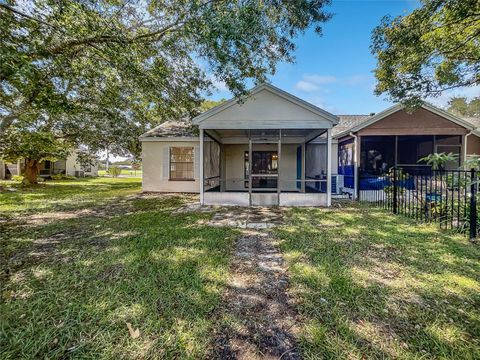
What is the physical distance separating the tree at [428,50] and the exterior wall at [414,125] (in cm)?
186

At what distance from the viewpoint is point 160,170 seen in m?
12.9

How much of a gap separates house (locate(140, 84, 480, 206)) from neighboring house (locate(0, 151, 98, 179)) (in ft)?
45.2

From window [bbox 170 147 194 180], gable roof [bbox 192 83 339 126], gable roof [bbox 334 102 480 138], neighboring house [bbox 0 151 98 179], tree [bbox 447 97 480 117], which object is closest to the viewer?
gable roof [bbox 192 83 339 126]

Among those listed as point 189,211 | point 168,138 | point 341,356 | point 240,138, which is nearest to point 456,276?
point 341,356

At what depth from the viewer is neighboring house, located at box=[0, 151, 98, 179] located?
2178 cm

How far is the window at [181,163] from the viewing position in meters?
12.8

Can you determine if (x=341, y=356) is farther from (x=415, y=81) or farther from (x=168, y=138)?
(x=168, y=138)

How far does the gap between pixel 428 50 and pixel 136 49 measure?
940 cm

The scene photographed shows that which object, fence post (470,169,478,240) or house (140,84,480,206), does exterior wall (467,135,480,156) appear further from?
fence post (470,169,478,240)

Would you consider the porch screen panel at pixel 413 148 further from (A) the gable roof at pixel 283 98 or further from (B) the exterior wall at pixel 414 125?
(A) the gable roof at pixel 283 98

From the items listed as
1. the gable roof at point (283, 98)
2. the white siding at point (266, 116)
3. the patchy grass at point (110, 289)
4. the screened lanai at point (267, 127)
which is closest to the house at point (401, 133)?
the screened lanai at point (267, 127)

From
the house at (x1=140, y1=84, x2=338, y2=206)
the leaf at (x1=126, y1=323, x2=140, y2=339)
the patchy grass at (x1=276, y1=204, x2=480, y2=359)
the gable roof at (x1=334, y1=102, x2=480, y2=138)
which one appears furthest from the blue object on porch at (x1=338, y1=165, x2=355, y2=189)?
the leaf at (x1=126, y1=323, x2=140, y2=339)

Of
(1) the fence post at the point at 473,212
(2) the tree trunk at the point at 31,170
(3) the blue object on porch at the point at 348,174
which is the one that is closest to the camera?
(1) the fence post at the point at 473,212

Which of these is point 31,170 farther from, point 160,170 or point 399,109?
point 399,109
